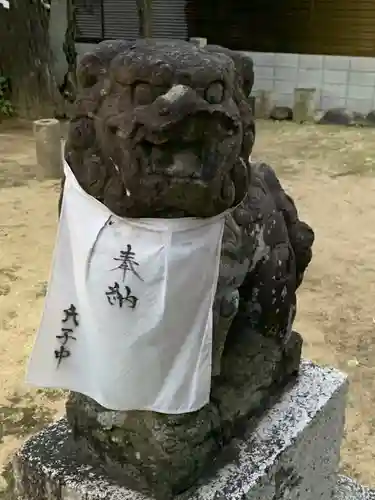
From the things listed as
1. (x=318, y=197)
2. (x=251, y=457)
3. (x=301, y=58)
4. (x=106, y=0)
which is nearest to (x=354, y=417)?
(x=251, y=457)

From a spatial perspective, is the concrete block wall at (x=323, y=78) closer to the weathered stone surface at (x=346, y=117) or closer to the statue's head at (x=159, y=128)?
the weathered stone surface at (x=346, y=117)

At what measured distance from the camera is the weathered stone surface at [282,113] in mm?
7141

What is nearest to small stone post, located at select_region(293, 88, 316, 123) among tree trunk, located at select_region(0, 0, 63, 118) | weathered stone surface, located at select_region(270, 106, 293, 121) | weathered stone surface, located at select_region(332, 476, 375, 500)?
weathered stone surface, located at select_region(270, 106, 293, 121)

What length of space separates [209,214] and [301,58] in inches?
249

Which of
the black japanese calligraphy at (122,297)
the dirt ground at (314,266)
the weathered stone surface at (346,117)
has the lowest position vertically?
the dirt ground at (314,266)

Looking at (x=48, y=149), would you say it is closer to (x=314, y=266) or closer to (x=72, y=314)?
(x=314, y=266)

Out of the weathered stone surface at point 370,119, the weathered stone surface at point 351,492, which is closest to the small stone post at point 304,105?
the weathered stone surface at point 370,119

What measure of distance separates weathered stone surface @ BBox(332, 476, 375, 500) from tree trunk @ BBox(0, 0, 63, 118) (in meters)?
5.94

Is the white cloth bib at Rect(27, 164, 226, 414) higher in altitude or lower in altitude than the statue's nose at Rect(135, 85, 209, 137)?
lower

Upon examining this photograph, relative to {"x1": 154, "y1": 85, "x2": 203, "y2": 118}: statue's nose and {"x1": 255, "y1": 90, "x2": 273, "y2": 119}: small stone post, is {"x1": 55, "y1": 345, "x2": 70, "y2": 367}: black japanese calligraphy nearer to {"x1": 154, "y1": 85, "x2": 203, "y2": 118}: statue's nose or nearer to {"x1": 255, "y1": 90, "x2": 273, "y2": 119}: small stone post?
{"x1": 154, "y1": 85, "x2": 203, "y2": 118}: statue's nose

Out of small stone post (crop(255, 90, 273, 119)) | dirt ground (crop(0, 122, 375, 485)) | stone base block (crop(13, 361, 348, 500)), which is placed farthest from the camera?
small stone post (crop(255, 90, 273, 119))

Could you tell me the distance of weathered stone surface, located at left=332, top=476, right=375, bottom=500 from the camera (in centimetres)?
178

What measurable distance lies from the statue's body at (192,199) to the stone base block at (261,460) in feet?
0.11

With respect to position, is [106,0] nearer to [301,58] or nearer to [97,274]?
[301,58]
